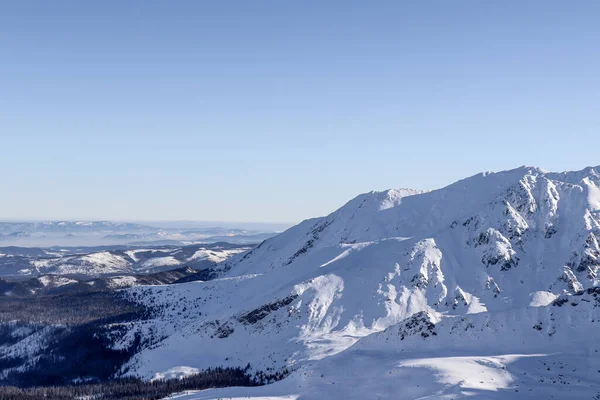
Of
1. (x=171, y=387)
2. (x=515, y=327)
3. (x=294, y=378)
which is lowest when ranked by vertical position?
(x=171, y=387)

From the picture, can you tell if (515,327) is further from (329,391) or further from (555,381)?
(329,391)

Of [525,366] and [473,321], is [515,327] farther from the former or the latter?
[525,366]

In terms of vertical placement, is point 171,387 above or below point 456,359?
below

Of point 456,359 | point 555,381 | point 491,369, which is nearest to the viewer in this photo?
point 555,381

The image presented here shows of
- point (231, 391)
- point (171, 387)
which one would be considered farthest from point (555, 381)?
point (171, 387)

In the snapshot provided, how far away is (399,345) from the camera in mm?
175625

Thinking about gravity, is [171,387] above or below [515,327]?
below

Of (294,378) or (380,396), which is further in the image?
(294,378)

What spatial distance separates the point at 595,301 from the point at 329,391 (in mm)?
83152

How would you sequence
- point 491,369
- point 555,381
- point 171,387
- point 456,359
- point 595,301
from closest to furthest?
point 555,381, point 491,369, point 456,359, point 595,301, point 171,387

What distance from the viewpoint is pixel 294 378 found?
6368 inches

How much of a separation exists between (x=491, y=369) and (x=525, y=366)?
28.3 feet

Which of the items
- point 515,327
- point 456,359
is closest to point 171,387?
point 456,359

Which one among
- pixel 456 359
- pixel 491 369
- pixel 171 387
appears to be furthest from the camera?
pixel 171 387
